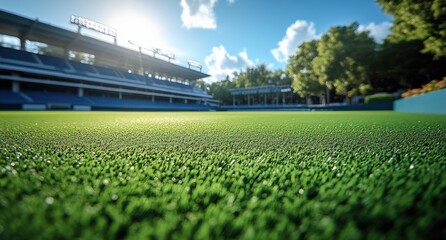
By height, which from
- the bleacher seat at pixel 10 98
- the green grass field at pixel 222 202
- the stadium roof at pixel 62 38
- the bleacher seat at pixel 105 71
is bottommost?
the green grass field at pixel 222 202

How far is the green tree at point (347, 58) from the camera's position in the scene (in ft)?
87.7

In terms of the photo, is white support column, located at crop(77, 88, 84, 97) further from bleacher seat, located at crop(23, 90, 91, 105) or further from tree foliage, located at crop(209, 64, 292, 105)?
tree foliage, located at crop(209, 64, 292, 105)

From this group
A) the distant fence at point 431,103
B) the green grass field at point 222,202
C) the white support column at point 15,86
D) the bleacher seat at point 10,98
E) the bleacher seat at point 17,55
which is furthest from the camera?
the bleacher seat at point 17,55

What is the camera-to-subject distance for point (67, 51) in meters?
31.9

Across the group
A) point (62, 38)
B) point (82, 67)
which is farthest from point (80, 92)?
point (62, 38)

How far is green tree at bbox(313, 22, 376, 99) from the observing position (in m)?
26.7

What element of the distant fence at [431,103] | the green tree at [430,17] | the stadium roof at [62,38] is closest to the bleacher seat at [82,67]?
the stadium roof at [62,38]

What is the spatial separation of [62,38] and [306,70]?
3748 cm

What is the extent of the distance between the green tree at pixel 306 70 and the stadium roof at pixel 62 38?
976 inches

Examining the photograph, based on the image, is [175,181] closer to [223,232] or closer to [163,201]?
[163,201]

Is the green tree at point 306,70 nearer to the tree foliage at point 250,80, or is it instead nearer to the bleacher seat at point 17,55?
the tree foliage at point 250,80

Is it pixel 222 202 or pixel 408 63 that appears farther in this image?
pixel 408 63

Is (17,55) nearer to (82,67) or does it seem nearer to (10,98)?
(82,67)

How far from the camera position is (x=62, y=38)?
94.9ft
